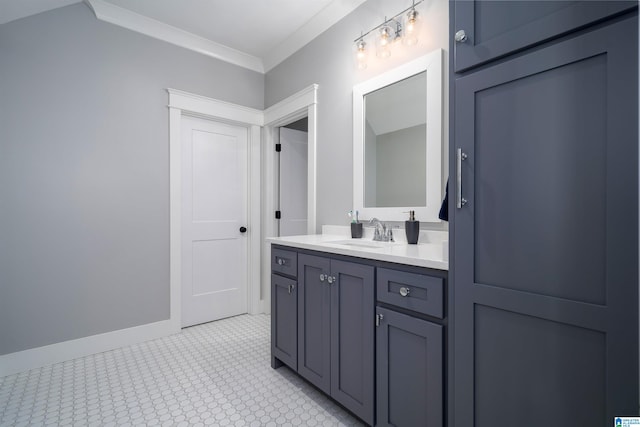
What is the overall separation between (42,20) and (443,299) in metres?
3.12

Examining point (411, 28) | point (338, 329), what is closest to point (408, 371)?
point (338, 329)

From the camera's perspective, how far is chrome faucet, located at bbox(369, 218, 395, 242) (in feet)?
6.56

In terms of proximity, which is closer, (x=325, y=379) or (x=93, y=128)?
(x=325, y=379)

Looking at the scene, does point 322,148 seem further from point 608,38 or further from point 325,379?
point 608,38

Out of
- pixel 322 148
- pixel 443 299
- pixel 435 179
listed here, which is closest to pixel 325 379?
pixel 443 299

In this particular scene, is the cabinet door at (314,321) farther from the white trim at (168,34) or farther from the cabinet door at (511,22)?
the white trim at (168,34)

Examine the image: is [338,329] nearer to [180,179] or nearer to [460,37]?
[460,37]

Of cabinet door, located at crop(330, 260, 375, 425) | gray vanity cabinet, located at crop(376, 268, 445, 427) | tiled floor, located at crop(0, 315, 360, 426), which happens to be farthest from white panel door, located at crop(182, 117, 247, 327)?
gray vanity cabinet, located at crop(376, 268, 445, 427)

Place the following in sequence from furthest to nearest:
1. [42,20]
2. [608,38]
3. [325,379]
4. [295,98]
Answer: [295,98] → [42,20] → [325,379] → [608,38]

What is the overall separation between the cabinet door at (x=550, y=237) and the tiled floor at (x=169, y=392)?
3.24 ft

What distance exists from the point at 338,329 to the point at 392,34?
1835 millimetres

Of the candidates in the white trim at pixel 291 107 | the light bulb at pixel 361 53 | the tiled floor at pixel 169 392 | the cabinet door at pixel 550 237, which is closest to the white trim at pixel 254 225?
the white trim at pixel 291 107

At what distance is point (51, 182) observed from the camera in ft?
7.34

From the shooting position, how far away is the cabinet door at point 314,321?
170 cm
